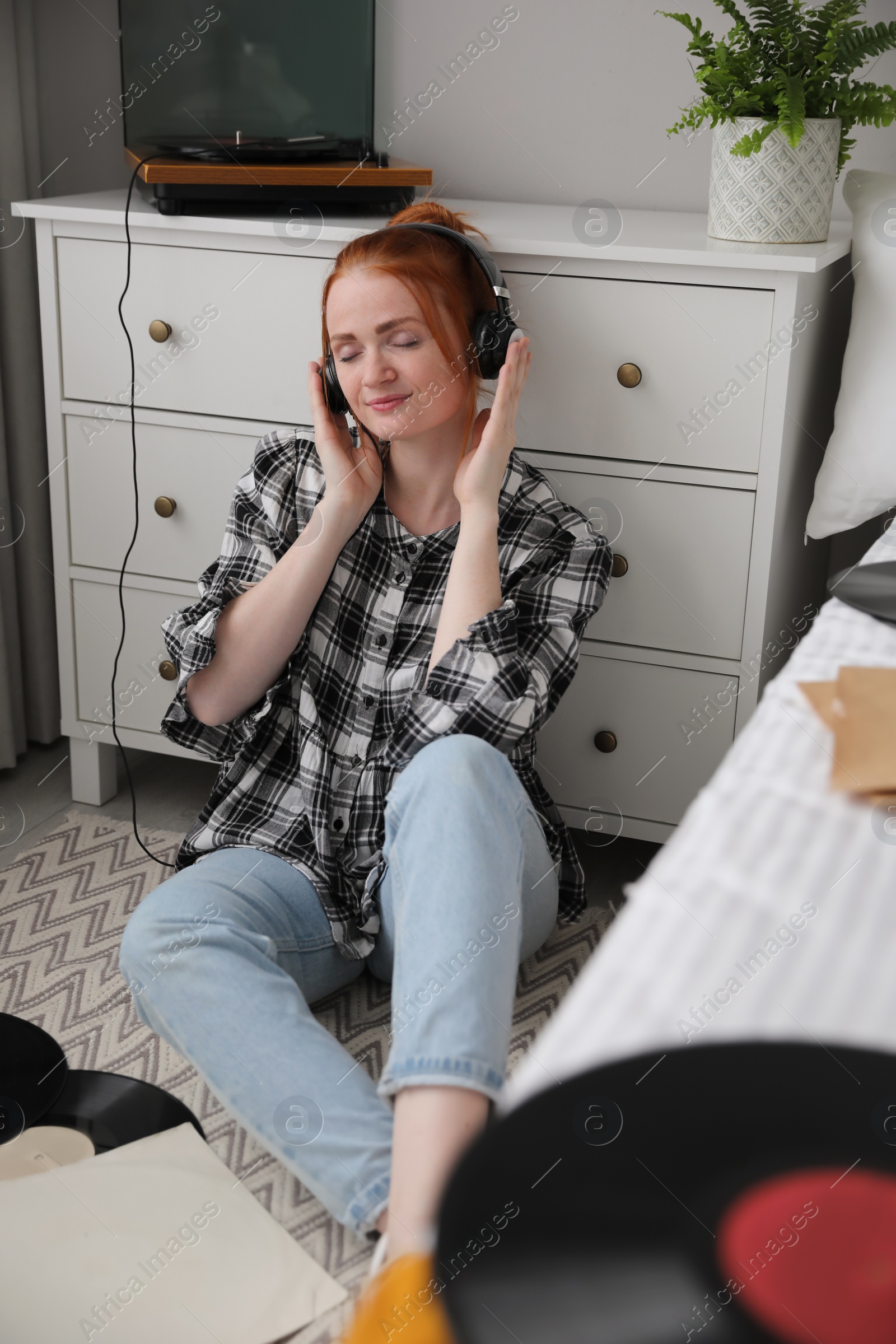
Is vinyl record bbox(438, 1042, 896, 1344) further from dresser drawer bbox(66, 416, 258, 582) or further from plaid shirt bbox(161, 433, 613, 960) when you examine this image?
dresser drawer bbox(66, 416, 258, 582)

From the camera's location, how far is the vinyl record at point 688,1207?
0.98ft

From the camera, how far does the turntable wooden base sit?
145 centimetres

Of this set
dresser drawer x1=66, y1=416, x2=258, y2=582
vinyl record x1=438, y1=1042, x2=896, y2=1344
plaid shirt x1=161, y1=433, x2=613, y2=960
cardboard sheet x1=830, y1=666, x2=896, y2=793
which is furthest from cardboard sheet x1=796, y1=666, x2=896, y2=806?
dresser drawer x1=66, y1=416, x2=258, y2=582

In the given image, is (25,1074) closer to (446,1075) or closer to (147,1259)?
(147,1259)

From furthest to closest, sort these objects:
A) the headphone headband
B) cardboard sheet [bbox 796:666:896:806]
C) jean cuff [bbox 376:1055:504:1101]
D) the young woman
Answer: the headphone headband → the young woman → jean cuff [bbox 376:1055:504:1101] → cardboard sheet [bbox 796:666:896:806]

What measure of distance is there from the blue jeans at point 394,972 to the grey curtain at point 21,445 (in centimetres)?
83

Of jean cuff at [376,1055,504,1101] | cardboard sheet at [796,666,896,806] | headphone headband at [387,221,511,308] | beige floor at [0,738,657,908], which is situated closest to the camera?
cardboard sheet at [796,666,896,806]

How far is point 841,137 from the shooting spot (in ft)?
4.50

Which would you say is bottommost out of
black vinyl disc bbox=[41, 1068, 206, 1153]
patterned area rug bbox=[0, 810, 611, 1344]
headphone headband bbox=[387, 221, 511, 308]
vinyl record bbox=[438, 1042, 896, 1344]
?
patterned area rug bbox=[0, 810, 611, 1344]

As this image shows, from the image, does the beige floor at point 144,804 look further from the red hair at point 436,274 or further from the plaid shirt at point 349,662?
the red hair at point 436,274

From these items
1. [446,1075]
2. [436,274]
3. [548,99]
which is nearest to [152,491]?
[436,274]

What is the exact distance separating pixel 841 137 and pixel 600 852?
968mm

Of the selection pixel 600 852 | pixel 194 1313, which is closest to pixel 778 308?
pixel 600 852

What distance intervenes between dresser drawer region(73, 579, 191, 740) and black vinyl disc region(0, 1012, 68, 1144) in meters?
0.67
